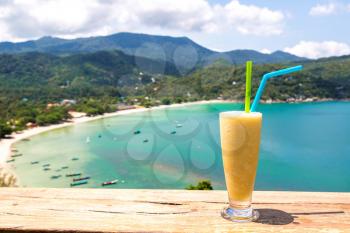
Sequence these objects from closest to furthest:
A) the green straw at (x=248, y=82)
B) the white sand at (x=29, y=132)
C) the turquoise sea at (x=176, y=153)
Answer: the green straw at (x=248, y=82), the turquoise sea at (x=176, y=153), the white sand at (x=29, y=132)

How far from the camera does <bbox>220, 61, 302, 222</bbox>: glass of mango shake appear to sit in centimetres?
91

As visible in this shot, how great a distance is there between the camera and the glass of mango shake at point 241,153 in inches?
35.8

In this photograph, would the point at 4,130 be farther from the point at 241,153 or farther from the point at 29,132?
the point at 241,153

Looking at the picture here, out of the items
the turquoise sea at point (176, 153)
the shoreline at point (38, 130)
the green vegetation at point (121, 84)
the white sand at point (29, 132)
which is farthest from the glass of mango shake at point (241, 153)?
the green vegetation at point (121, 84)

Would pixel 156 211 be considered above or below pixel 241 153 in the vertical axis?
below

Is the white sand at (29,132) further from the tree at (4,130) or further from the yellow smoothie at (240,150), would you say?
the yellow smoothie at (240,150)

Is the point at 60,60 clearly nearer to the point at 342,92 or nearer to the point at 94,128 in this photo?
the point at 94,128

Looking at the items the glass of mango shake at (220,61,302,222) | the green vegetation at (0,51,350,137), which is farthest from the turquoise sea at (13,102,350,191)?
the glass of mango shake at (220,61,302,222)

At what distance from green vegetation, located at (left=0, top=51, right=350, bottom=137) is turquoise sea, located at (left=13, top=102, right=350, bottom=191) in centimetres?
838

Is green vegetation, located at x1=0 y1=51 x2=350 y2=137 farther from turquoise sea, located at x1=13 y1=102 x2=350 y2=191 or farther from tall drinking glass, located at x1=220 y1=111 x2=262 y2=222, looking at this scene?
tall drinking glass, located at x1=220 y1=111 x2=262 y2=222

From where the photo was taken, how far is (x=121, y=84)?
68.4 m

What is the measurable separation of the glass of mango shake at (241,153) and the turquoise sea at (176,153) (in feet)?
53.5

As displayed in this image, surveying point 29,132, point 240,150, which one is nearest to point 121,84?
point 29,132

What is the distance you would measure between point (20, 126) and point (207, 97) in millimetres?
34410
